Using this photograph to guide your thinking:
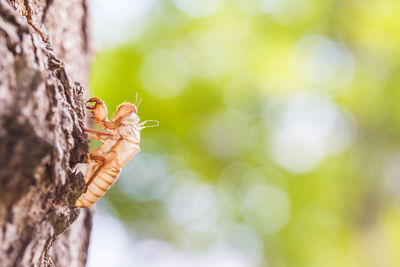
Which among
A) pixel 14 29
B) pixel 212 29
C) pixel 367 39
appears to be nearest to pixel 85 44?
pixel 14 29

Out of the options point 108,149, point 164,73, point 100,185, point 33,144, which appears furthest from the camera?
point 164,73

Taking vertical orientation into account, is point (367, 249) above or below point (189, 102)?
below

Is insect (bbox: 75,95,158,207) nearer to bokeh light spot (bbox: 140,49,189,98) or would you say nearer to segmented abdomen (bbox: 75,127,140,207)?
segmented abdomen (bbox: 75,127,140,207)

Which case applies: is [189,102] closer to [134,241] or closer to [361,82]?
[134,241]

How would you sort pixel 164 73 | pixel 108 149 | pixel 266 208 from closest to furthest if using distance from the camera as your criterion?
1. pixel 108 149
2. pixel 164 73
3. pixel 266 208

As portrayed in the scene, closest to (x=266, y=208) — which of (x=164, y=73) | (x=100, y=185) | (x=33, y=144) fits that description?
(x=164, y=73)

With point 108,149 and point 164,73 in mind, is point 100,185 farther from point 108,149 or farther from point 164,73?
point 164,73

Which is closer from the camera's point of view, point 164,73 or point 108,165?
point 108,165

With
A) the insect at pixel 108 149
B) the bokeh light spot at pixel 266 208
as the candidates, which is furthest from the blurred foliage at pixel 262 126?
the insect at pixel 108 149
